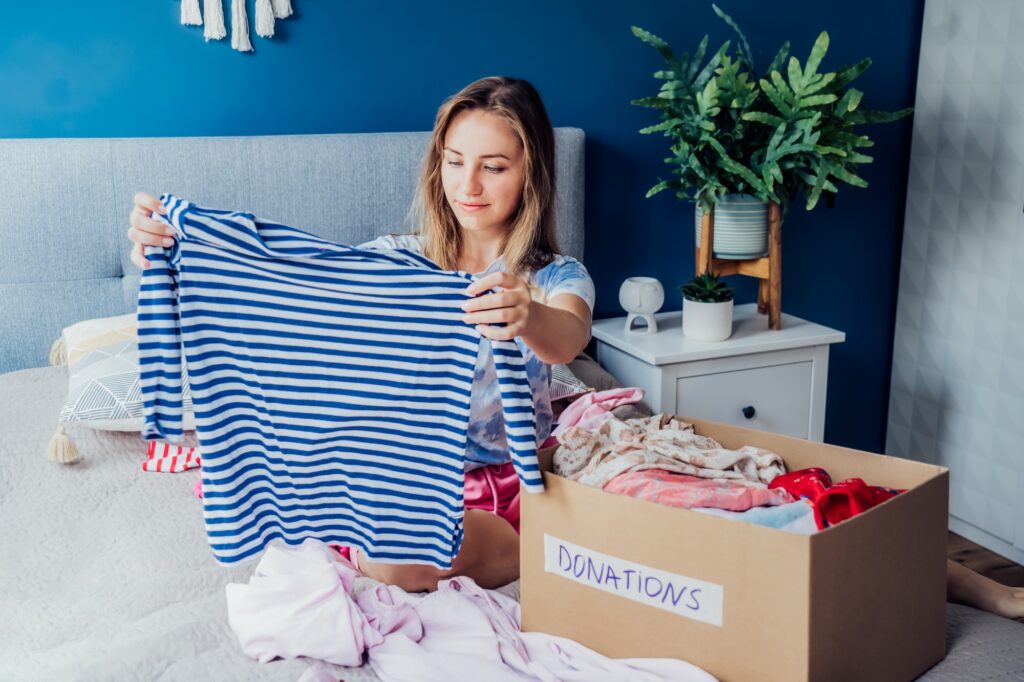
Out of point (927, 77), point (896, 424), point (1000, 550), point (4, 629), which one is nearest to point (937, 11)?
point (927, 77)

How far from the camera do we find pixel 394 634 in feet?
4.06

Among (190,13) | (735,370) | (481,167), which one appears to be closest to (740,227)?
(735,370)

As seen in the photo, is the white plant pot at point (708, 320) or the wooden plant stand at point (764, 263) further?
the wooden plant stand at point (764, 263)

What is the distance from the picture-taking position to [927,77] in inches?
113

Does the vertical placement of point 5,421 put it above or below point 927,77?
below

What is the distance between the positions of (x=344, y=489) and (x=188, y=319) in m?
0.31

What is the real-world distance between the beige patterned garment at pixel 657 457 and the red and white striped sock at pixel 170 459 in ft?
2.51

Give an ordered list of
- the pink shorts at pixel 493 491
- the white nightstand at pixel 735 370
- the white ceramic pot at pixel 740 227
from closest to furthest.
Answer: the pink shorts at pixel 493 491 < the white nightstand at pixel 735 370 < the white ceramic pot at pixel 740 227

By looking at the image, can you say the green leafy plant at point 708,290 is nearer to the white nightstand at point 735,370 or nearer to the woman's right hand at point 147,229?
the white nightstand at point 735,370

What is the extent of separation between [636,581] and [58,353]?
155cm

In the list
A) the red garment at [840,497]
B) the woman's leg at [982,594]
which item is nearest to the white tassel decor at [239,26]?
the red garment at [840,497]

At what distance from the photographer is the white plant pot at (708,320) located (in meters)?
2.38

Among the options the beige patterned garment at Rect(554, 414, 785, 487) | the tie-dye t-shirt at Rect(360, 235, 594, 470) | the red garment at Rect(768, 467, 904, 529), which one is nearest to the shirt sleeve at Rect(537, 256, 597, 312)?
the tie-dye t-shirt at Rect(360, 235, 594, 470)

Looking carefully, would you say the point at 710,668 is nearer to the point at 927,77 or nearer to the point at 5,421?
the point at 5,421
